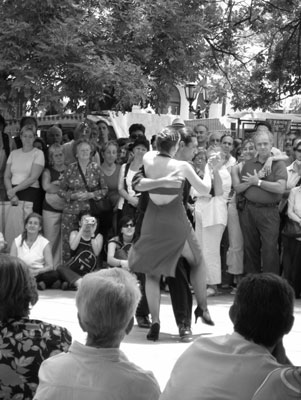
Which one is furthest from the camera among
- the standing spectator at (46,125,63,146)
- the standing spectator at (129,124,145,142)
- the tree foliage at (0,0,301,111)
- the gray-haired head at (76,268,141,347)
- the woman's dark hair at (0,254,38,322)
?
the standing spectator at (46,125,63,146)

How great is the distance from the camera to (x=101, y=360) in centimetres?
358

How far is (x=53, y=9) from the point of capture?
11.7 m

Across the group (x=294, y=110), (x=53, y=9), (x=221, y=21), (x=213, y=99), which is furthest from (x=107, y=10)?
(x=294, y=110)

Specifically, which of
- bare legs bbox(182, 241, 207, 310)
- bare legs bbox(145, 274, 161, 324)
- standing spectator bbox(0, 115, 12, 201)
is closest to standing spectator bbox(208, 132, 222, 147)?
standing spectator bbox(0, 115, 12, 201)

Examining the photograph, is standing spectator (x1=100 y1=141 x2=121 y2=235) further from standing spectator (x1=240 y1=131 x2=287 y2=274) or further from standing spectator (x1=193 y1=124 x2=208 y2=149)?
standing spectator (x1=240 y1=131 x2=287 y2=274)

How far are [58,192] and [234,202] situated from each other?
231cm

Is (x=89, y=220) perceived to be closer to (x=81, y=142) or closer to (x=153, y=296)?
(x=81, y=142)

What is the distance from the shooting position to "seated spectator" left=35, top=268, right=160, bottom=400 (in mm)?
3512

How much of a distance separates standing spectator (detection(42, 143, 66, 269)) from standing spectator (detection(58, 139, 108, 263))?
0.50ft

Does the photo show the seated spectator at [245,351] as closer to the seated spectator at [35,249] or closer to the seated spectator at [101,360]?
the seated spectator at [101,360]

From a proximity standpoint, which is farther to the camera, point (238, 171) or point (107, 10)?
point (107, 10)

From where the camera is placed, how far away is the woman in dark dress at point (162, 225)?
303 inches

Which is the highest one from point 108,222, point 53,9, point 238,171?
point 53,9

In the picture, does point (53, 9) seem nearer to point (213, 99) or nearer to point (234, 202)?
point (234, 202)
